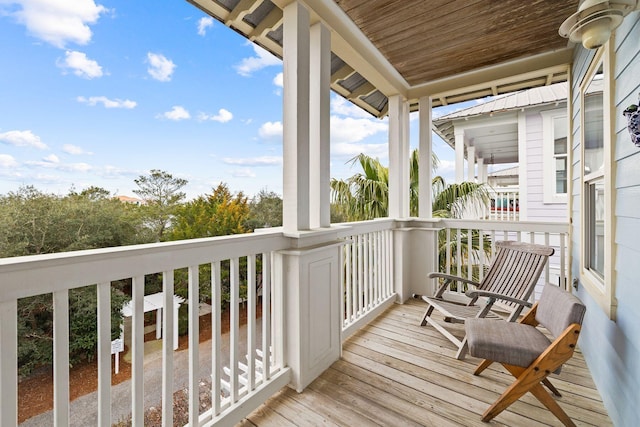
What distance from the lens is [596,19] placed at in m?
1.30

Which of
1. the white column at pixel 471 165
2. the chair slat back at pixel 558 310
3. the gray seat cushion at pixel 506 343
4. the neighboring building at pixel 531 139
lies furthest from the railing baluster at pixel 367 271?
the white column at pixel 471 165

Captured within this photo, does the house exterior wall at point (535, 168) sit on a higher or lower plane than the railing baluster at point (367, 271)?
higher

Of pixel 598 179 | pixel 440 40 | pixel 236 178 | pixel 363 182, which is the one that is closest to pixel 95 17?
pixel 236 178

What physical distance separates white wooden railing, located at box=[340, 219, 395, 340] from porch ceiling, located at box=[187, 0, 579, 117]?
1.59 meters

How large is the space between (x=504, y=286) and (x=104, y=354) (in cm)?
304

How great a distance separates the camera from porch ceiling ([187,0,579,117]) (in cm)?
215

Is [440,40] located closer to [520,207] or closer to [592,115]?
[592,115]

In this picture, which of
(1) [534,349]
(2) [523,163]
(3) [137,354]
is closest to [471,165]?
(2) [523,163]

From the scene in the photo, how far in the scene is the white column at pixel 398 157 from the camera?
3.47 meters

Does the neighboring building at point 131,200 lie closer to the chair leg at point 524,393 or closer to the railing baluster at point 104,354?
the railing baluster at point 104,354

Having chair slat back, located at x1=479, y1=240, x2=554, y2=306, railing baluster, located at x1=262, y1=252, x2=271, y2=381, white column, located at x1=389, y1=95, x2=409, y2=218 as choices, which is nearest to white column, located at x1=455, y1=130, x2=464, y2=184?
white column, located at x1=389, y1=95, x2=409, y2=218

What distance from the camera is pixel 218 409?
5.19 feet

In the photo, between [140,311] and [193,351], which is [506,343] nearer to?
[193,351]

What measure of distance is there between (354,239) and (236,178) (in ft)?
4.14
